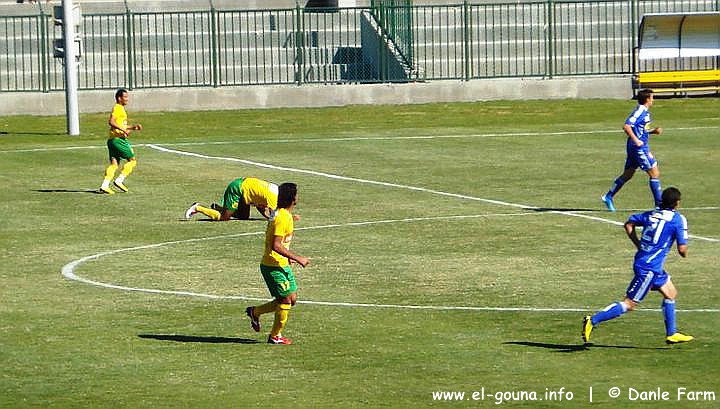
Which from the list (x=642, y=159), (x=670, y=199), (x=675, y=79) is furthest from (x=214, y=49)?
(x=670, y=199)

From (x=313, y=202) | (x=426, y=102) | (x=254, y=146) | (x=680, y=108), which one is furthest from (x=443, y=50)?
(x=313, y=202)

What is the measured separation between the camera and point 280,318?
14078mm

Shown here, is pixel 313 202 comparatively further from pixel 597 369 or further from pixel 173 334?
pixel 597 369

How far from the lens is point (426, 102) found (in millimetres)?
43438

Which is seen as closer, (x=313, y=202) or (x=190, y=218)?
(x=190, y=218)

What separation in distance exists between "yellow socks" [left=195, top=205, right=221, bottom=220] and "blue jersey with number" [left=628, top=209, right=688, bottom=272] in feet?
34.7

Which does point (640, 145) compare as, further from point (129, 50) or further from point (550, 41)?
point (129, 50)

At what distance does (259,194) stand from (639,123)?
6.05 m

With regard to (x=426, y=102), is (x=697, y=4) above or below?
above

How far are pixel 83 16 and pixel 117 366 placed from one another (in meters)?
32.4

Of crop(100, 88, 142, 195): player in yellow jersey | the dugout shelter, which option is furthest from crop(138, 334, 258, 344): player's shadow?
the dugout shelter

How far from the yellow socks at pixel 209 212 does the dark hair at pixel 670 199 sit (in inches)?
420

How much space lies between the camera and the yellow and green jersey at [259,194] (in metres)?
22.5

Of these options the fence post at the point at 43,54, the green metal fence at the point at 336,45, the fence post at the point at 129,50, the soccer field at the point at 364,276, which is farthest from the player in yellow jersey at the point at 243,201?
the fence post at the point at 129,50
